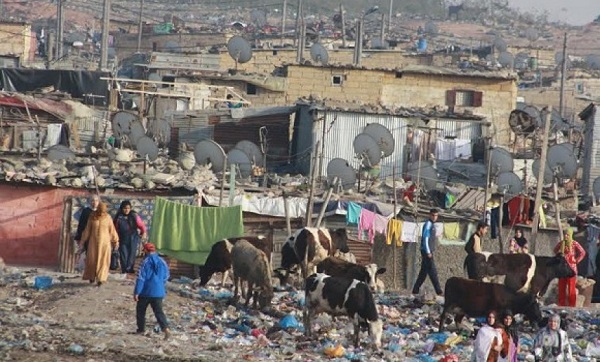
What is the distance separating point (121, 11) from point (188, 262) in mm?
104604

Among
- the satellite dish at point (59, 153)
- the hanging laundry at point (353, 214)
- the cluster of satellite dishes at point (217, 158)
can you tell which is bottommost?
the hanging laundry at point (353, 214)

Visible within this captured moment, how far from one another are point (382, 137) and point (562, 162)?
4069 mm

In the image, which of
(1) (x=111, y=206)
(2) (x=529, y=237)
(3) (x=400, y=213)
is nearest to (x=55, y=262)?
(1) (x=111, y=206)

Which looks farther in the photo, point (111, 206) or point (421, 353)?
point (111, 206)

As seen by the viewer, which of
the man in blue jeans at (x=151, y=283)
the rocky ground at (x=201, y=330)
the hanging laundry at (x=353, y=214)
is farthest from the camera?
the hanging laundry at (x=353, y=214)

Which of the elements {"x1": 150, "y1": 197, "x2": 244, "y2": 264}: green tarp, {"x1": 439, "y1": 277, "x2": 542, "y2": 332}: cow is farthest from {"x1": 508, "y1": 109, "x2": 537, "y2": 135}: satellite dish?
{"x1": 439, "y1": 277, "x2": 542, "y2": 332}: cow

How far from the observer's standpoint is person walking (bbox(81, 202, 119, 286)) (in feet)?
66.5

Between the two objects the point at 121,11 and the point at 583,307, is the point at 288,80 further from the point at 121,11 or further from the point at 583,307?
the point at 121,11

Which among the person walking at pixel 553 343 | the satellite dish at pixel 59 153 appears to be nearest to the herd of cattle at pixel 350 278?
the person walking at pixel 553 343

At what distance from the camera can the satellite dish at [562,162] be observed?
35.1m

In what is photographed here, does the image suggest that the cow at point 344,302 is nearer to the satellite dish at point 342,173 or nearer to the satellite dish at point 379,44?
the satellite dish at point 342,173

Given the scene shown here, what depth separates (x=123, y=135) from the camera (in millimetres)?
40688

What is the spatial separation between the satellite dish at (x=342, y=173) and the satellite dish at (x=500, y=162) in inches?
139

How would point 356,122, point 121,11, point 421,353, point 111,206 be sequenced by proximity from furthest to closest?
point 121,11 → point 356,122 → point 111,206 → point 421,353
